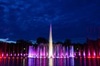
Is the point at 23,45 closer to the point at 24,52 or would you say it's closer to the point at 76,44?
the point at 24,52

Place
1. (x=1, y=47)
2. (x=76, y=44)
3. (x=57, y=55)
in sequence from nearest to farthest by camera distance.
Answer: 1. (x=57, y=55)
2. (x=1, y=47)
3. (x=76, y=44)

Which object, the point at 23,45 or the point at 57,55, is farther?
the point at 23,45

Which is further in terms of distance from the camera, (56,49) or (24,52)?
(24,52)

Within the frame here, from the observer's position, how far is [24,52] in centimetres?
12512

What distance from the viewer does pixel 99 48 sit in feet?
304

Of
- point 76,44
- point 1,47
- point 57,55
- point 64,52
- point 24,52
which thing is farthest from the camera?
point 76,44

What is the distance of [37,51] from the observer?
98.4m

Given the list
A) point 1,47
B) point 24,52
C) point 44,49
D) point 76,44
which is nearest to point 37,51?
point 44,49

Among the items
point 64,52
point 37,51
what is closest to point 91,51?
point 64,52

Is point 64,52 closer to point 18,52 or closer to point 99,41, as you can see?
point 99,41

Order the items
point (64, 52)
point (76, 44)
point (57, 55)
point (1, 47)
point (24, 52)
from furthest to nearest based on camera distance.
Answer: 1. point (76, 44)
2. point (24, 52)
3. point (1, 47)
4. point (64, 52)
5. point (57, 55)

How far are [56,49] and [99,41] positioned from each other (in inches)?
562

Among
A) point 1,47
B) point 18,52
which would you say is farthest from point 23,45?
point 1,47

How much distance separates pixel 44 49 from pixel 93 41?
1684cm
